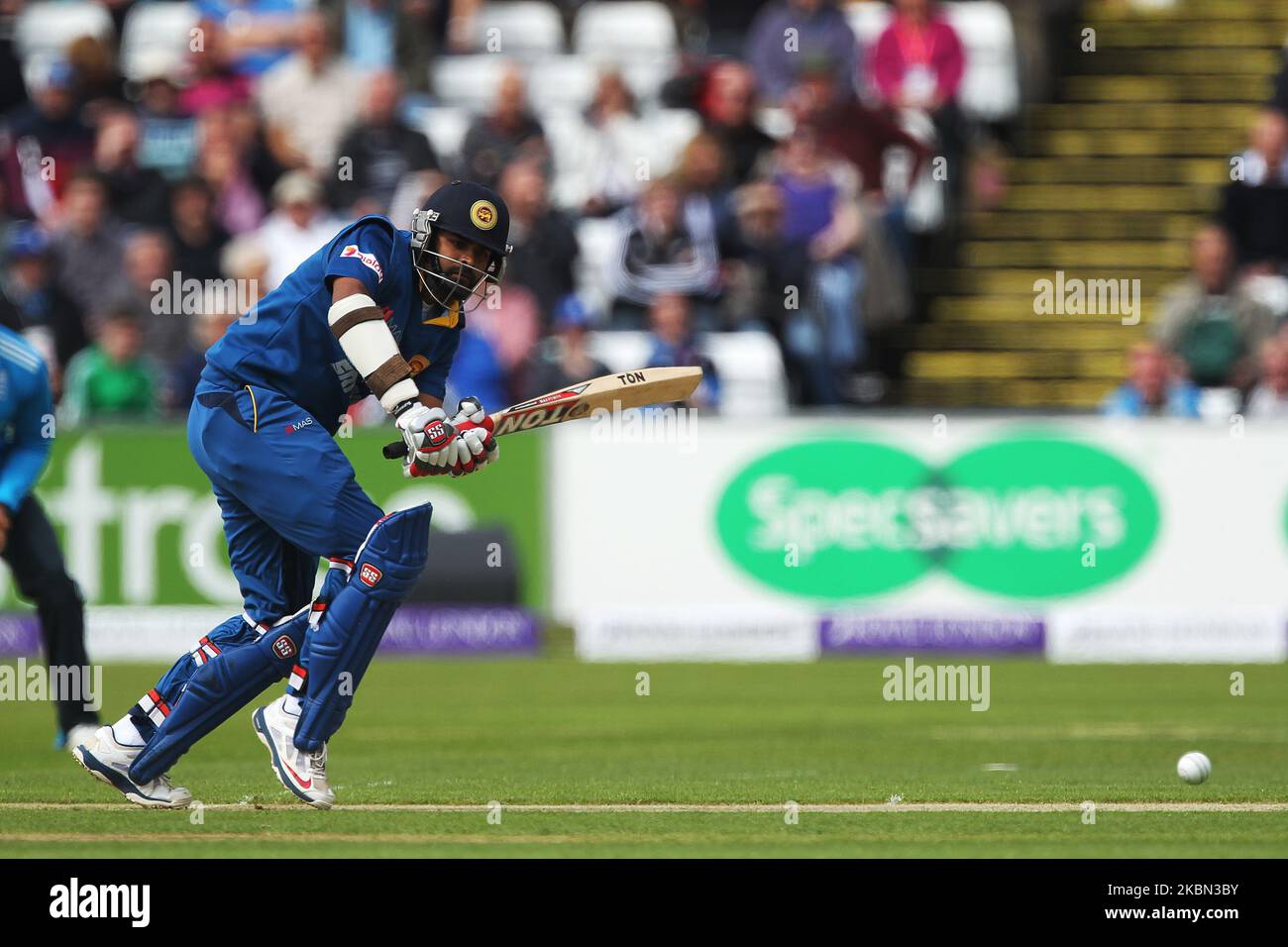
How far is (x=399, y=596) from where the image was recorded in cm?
866

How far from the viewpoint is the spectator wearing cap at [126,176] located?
20188 mm

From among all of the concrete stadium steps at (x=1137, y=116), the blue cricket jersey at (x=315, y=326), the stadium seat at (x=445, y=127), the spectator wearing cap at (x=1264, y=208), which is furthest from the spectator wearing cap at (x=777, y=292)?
the blue cricket jersey at (x=315, y=326)

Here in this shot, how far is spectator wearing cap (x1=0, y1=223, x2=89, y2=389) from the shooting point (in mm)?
19172

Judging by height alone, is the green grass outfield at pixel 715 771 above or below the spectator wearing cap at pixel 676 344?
below

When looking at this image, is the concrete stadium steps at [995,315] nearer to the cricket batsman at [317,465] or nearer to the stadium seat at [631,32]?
the stadium seat at [631,32]

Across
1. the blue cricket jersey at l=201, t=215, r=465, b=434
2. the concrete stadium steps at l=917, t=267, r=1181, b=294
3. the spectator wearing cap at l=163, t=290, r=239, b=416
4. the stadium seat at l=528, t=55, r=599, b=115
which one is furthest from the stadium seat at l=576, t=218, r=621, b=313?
the blue cricket jersey at l=201, t=215, r=465, b=434

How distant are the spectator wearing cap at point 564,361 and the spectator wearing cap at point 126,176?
3.62 m

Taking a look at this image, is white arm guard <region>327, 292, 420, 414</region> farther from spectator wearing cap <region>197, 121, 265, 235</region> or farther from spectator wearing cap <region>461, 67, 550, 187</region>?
spectator wearing cap <region>197, 121, 265, 235</region>

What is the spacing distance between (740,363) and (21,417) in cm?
858

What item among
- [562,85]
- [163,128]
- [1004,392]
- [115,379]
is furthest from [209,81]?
[1004,392]

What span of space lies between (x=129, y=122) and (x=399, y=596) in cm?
1320

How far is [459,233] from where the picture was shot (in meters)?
8.70

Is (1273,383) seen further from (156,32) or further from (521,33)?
(156,32)

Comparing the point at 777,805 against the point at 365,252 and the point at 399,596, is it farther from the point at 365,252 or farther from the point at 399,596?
the point at 365,252
